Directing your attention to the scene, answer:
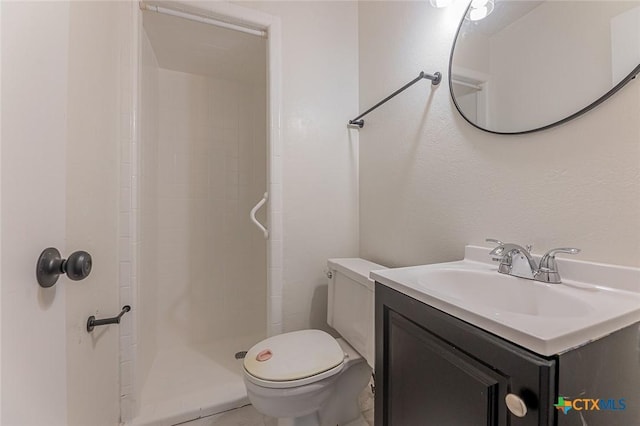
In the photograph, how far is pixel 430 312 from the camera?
0.55 meters

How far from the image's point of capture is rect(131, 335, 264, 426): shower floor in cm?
124

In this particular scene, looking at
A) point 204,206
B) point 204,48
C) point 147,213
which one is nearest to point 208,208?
point 204,206

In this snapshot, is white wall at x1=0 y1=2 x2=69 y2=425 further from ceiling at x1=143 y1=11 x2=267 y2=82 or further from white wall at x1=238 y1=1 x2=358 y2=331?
ceiling at x1=143 y1=11 x2=267 y2=82

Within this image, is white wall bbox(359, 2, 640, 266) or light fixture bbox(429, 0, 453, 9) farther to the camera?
light fixture bbox(429, 0, 453, 9)

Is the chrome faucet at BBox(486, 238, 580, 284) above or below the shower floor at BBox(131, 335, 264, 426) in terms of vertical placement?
above

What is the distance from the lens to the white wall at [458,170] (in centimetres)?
61

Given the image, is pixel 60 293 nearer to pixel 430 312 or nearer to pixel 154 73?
pixel 430 312

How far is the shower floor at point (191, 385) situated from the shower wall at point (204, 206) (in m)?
0.14

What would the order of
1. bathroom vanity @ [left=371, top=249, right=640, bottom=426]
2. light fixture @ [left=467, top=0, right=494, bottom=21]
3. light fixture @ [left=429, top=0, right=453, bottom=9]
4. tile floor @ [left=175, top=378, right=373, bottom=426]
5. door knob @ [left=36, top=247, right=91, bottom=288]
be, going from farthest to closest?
tile floor @ [left=175, top=378, right=373, bottom=426] → light fixture @ [left=429, top=0, right=453, bottom=9] → light fixture @ [left=467, top=0, right=494, bottom=21] → door knob @ [left=36, top=247, right=91, bottom=288] → bathroom vanity @ [left=371, top=249, right=640, bottom=426]

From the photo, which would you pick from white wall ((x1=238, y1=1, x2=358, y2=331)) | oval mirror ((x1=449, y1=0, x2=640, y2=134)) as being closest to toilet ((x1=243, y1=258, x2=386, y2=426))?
white wall ((x1=238, y1=1, x2=358, y2=331))

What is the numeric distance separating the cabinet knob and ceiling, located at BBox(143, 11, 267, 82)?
186 cm

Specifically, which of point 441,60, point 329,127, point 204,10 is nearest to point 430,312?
point 441,60

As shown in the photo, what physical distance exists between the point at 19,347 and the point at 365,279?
3.06 ft

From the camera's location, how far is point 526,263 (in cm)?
70
